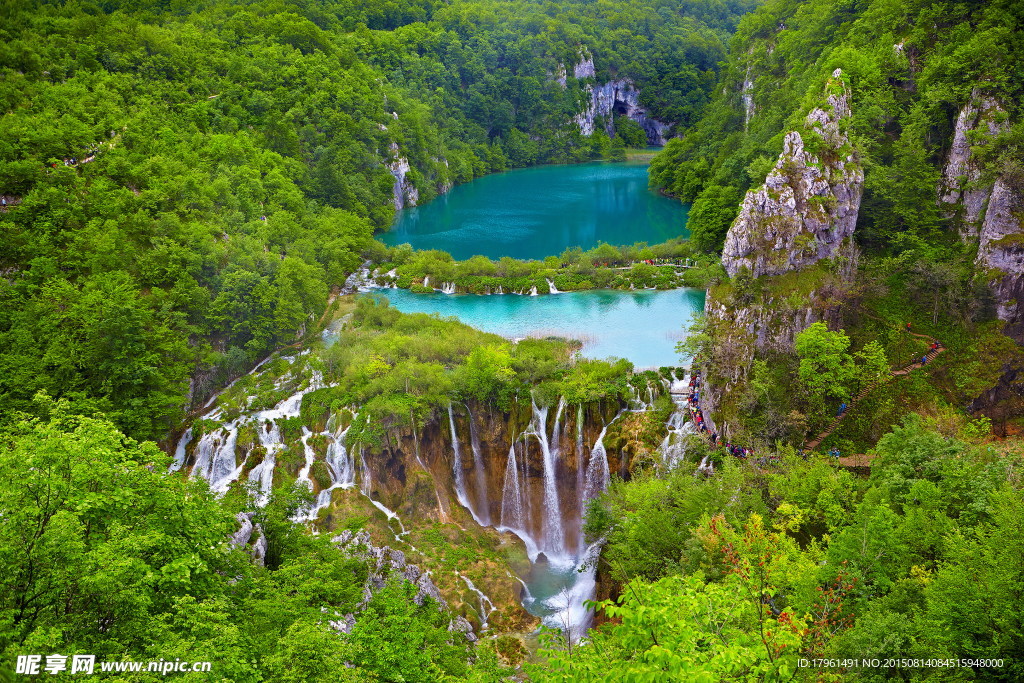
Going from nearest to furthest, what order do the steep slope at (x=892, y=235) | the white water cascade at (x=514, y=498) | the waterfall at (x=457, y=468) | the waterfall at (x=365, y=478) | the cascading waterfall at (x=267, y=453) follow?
1. the cascading waterfall at (x=267, y=453)
2. the waterfall at (x=365, y=478)
3. the steep slope at (x=892, y=235)
4. the white water cascade at (x=514, y=498)
5. the waterfall at (x=457, y=468)

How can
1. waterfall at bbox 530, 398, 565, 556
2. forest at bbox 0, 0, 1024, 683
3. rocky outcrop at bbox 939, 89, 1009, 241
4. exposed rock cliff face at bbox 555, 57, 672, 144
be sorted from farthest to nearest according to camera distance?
exposed rock cliff face at bbox 555, 57, 672, 144
rocky outcrop at bbox 939, 89, 1009, 241
waterfall at bbox 530, 398, 565, 556
forest at bbox 0, 0, 1024, 683

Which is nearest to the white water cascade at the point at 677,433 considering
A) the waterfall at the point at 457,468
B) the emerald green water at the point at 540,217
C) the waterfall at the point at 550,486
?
the waterfall at the point at 550,486

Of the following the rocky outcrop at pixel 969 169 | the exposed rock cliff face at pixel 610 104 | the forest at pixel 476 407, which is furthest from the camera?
the exposed rock cliff face at pixel 610 104

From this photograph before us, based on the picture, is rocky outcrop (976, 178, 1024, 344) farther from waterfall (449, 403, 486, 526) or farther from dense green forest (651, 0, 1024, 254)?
waterfall (449, 403, 486, 526)

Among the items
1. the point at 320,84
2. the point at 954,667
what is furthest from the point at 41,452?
the point at 320,84

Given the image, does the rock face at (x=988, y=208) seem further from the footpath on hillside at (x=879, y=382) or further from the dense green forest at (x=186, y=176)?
the dense green forest at (x=186, y=176)

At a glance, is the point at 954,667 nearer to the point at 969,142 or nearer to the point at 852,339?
the point at 852,339

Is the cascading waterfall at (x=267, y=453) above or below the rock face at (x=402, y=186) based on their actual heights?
below

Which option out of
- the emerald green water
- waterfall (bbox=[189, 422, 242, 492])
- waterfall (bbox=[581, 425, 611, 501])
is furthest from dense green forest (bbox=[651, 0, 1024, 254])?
waterfall (bbox=[189, 422, 242, 492])
